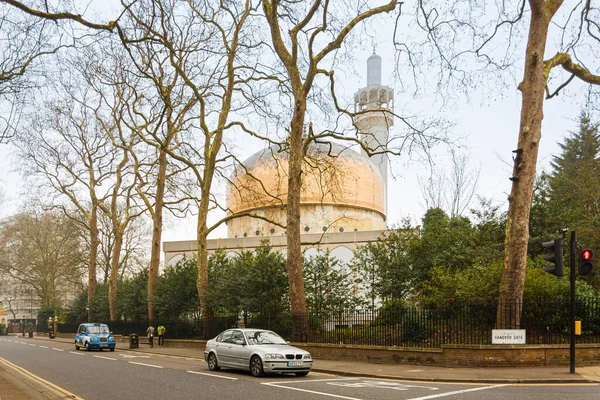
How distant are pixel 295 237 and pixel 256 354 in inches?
321

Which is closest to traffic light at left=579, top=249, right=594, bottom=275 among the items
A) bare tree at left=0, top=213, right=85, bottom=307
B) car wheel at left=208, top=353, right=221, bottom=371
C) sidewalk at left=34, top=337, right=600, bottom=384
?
sidewalk at left=34, top=337, right=600, bottom=384

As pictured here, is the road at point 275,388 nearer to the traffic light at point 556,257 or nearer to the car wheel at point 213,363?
the car wheel at point 213,363

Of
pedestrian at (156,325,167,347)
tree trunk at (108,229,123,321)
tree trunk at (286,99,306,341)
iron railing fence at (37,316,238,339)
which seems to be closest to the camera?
tree trunk at (286,99,306,341)

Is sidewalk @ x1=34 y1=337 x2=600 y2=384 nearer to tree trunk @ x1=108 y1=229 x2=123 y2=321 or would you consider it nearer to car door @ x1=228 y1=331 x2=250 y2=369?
car door @ x1=228 y1=331 x2=250 y2=369

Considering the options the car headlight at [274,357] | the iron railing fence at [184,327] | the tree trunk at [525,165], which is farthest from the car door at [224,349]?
the iron railing fence at [184,327]

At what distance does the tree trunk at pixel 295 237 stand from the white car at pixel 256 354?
5.63m

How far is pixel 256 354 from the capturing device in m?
15.2

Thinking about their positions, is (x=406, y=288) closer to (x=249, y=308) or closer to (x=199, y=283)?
(x=249, y=308)

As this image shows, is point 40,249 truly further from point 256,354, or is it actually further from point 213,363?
point 256,354

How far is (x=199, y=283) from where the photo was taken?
3075cm

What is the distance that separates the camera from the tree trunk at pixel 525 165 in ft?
56.4

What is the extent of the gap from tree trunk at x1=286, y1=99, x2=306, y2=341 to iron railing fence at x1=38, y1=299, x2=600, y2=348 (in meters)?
0.29

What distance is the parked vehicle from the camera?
30797 mm

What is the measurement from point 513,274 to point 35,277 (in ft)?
193
